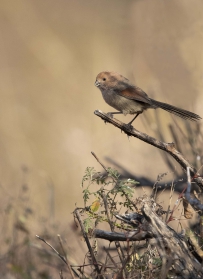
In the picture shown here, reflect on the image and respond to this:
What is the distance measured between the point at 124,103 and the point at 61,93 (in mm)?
6269

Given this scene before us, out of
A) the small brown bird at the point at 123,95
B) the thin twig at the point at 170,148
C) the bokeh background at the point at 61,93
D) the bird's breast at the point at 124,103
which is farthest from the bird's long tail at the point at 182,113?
the bokeh background at the point at 61,93

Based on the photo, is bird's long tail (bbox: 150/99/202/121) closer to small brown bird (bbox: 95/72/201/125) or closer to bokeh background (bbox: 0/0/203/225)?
small brown bird (bbox: 95/72/201/125)

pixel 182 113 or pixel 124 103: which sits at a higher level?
pixel 124 103

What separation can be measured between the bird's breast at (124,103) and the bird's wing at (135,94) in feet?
0.13

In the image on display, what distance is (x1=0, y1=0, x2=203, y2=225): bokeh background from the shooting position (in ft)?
32.4

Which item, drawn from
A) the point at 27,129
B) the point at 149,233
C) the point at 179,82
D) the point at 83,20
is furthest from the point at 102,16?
the point at 149,233

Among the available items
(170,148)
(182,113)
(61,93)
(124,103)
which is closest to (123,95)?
(124,103)

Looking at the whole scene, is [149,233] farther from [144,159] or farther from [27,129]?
[27,129]

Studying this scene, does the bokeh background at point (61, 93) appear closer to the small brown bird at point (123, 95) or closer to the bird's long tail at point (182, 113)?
the small brown bird at point (123, 95)

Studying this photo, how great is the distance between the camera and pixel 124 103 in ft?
15.7

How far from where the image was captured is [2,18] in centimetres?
1073

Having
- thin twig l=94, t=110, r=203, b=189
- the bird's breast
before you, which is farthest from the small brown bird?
thin twig l=94, t=110, r=203, b=189

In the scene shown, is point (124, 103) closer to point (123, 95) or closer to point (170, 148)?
point (123, 95)

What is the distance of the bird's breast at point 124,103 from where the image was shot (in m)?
4.77
